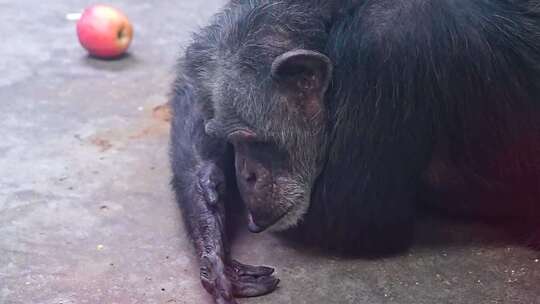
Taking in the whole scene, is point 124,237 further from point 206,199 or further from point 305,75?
point 305,75

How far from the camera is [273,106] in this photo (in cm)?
353

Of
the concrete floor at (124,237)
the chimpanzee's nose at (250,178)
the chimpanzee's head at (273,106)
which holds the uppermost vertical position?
the chimpanzee's head at (273,106)

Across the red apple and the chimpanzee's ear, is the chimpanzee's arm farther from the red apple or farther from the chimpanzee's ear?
the red apple

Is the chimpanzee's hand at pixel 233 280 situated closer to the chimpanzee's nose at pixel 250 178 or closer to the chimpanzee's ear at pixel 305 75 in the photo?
the chimpanzee's nose at pixel 250 178

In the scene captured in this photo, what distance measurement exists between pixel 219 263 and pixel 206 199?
1.16 ft

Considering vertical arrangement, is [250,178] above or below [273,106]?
below

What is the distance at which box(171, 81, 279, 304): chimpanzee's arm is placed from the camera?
11.8ft

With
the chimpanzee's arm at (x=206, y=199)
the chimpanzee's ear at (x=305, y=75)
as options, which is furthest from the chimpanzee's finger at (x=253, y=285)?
the chimpanzee's ear at (x=305, y=75)

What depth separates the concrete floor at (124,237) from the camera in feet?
11.8

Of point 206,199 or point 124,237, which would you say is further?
point 124,237

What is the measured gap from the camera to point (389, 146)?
349 centimetres

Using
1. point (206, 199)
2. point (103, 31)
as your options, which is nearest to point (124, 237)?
point (206, 199)

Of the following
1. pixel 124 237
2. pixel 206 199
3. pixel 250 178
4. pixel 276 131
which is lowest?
pixel 124 237

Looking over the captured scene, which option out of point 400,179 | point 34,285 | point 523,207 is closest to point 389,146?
point 400,179
